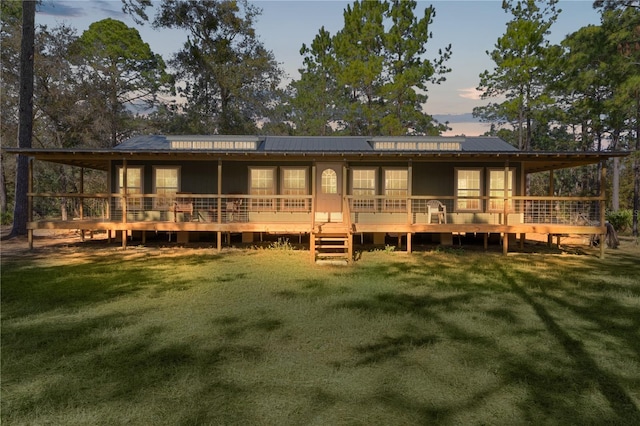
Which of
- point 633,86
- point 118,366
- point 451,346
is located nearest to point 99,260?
point 118,366

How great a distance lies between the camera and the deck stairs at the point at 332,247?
12164mm

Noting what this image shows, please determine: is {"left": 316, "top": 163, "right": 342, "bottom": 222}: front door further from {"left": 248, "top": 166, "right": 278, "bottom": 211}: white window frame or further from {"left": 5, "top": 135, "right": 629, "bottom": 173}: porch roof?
{"left": 248, "top": 166, "right": 278, "bottom": 211}: white window frame

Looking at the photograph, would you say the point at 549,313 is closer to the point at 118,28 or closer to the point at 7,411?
the point at 7,411

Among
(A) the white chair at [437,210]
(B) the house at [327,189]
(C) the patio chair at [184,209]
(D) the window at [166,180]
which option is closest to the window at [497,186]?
(B) the house at [327,189]

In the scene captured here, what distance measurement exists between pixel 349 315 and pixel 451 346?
194 centimetres

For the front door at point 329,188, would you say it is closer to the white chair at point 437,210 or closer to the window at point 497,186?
the white chair at point 437,210

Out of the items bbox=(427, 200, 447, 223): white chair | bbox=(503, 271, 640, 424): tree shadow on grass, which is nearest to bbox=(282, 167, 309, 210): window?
bbox=(427, 200, 447, 223): white chair

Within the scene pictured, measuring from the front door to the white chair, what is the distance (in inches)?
140

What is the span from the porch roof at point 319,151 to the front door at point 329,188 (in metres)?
0.74

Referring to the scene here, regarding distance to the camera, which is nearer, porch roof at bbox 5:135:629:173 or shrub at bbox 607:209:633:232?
porch roof at bbox 5:135:629:173

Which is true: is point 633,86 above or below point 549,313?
above

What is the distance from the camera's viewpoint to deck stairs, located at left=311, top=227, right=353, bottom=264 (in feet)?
39.9

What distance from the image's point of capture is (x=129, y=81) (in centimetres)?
3022

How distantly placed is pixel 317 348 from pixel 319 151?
34.0 feet
